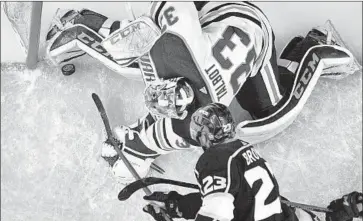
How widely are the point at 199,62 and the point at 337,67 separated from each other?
24.1 inches

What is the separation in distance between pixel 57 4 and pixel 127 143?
2.12 feet

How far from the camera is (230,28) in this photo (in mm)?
1461

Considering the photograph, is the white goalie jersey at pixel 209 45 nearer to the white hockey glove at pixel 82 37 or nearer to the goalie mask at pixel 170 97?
the goalie mask at pixel 170 97

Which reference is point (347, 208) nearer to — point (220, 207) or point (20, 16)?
point (220, 207)

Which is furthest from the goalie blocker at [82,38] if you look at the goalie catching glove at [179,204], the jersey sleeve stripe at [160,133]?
the goalie catching glove at [179,204]

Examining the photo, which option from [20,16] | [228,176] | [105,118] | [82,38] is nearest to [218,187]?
[228,176]

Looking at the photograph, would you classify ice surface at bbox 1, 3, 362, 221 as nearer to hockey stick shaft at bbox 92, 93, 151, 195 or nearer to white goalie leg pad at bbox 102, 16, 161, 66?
hockey stick shaft at bbox 92, 93, 151, 195

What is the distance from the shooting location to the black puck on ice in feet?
6.65

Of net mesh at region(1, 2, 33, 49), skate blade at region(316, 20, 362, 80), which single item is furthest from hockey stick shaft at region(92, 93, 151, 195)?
skate blade at region(316, 20, 362, 80)

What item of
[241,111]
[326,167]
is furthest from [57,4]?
[326,167]

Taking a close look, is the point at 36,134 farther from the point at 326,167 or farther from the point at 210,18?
the point at 326,167

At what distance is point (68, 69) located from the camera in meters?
2.03

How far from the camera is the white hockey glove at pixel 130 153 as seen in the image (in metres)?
1.81

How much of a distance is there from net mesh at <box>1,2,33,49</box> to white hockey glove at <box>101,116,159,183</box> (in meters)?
0.47
